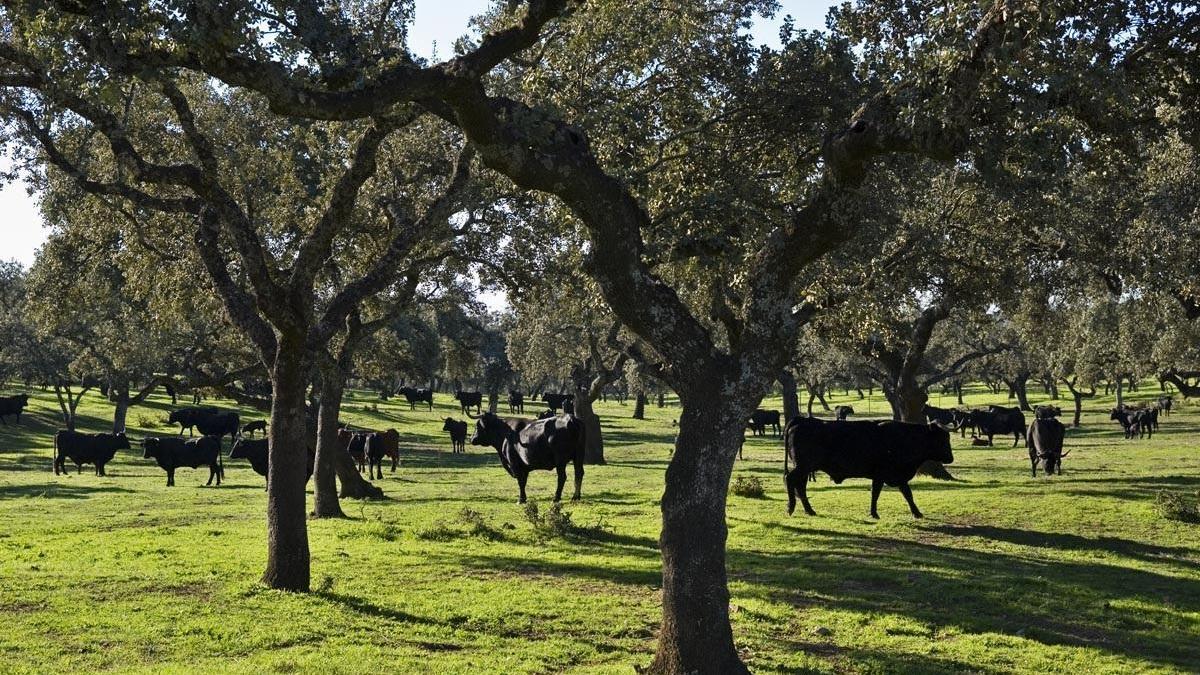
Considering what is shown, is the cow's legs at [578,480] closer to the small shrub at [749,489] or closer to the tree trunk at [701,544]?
the small shrub at [749,489]

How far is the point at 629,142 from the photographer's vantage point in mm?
12969

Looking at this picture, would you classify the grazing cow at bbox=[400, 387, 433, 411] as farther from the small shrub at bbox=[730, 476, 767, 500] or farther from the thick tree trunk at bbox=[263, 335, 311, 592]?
the thick tree trunk at bbox=[263, 335, 311, 592]

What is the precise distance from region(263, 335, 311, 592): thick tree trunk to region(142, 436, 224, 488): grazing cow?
21.6 metres

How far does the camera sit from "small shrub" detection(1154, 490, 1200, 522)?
20062 millimetres

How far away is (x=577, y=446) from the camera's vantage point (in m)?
26.3

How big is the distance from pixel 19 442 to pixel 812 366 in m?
45.2

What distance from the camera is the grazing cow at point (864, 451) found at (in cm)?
2131

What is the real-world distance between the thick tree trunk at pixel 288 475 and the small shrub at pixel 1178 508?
53.9 ft

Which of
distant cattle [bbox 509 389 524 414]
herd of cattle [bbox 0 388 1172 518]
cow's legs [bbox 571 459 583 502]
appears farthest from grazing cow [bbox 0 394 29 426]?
cow's legs [bbox 571 459 583 502]

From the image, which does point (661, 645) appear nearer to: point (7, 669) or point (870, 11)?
point (7, 669)

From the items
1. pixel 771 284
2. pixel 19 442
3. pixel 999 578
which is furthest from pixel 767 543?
pixel 19 442

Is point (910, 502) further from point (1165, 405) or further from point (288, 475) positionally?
point (1165, 405)

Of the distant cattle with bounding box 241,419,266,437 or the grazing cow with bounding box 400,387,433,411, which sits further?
the grazing cow with bounding box 400,387,433,411

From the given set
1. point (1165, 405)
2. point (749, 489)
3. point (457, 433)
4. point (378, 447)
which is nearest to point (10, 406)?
point (457, 433)
